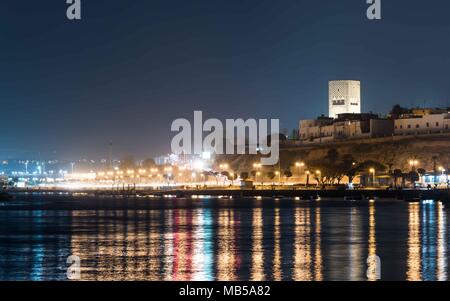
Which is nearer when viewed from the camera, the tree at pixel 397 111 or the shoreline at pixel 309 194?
the shoreline at pixel 309 194

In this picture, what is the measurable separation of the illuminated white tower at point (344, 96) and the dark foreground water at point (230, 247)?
12612 centimetres

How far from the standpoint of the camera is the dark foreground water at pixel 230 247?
27.3 meters

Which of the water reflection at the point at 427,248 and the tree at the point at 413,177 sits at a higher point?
the tree at the point at 413,177

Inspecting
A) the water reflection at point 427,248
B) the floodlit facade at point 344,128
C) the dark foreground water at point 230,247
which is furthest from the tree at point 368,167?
the water reflection at point 427,248

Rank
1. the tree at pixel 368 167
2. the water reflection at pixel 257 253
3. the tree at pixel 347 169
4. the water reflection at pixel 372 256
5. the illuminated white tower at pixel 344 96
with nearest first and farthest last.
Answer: the water reflection at pixel 372 256, the water reflection at pixel 257 253, the tree at pixel 347 169, the tree at pixel 368 167, the illuminated white tower at pixel 344 96

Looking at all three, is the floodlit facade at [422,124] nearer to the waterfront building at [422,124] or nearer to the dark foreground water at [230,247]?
the waterfront building at [422,124]
